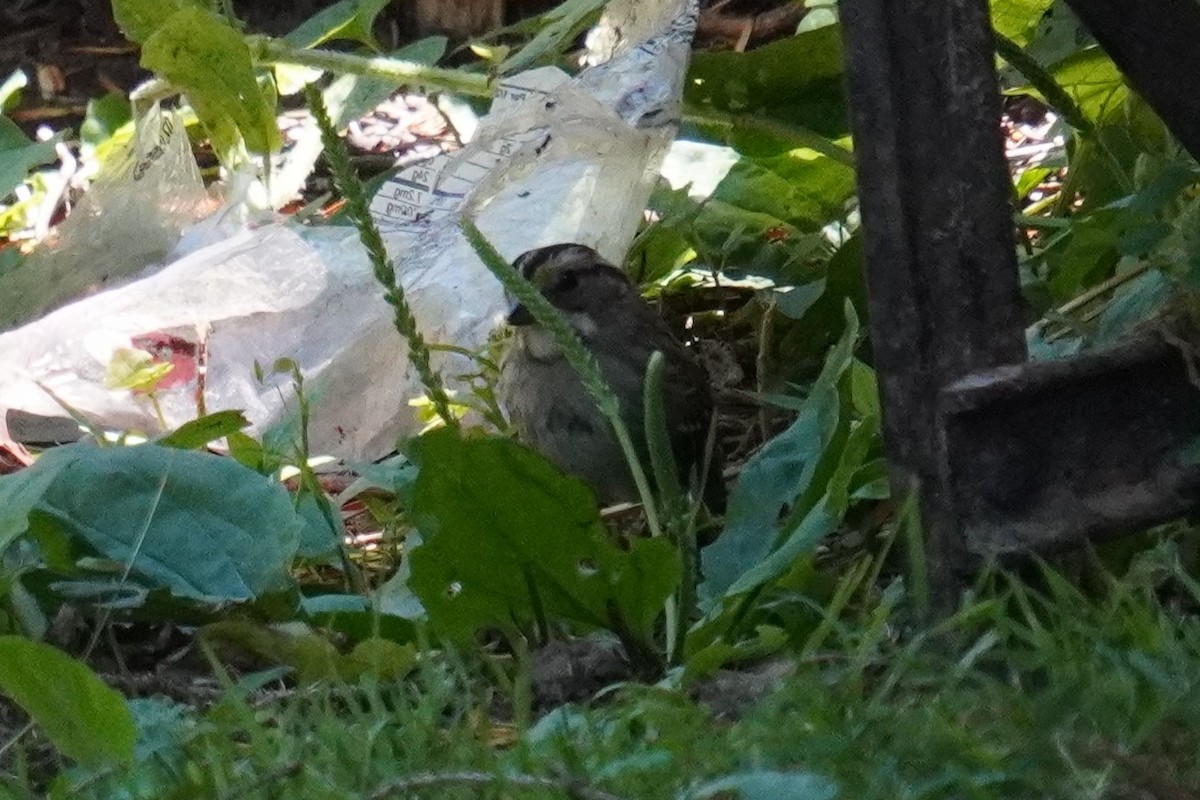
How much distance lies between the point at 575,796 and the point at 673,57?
6.82ft

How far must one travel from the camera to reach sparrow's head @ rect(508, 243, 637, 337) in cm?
330

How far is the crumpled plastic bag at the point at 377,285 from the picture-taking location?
3.37 meters

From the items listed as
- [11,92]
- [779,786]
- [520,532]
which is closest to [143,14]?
[11,92]

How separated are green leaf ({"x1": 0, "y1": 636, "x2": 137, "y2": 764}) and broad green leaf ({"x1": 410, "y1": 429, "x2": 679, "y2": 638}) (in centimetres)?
45

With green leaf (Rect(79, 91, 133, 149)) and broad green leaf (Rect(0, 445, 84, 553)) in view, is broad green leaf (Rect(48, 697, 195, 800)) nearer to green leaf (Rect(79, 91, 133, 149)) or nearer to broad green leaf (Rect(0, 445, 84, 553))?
broad green leaf (Rect(0, 445, 84, 553))

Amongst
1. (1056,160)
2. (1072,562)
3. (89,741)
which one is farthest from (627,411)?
(89,741)

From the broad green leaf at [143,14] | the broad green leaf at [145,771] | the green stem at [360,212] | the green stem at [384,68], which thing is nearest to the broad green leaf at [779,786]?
the broad green leaf at [145,771]

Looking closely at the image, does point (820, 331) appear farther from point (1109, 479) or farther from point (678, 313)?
point (1109, 479)

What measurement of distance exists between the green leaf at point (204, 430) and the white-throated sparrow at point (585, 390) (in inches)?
23.9

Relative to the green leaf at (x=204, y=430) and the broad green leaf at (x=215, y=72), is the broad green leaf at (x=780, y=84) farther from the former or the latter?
the green leaf at (x=204, y=430)

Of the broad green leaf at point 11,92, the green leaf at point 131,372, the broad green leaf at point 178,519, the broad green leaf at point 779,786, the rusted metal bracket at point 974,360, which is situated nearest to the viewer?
the broad green leaf at point 779,786

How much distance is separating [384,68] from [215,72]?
1.10ft

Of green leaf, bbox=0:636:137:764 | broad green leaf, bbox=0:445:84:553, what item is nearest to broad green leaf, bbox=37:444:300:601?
broad green leaf, bbox=0:445:84:553

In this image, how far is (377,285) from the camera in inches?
139
